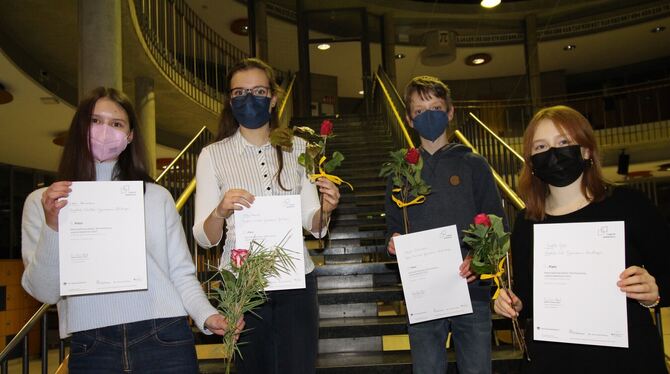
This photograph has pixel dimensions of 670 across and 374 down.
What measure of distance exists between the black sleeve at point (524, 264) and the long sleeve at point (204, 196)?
1.10 meters

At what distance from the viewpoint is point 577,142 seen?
184 centimetres

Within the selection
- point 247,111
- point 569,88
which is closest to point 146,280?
point 247,111

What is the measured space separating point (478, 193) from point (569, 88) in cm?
1863

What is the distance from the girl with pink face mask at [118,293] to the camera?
1663mm

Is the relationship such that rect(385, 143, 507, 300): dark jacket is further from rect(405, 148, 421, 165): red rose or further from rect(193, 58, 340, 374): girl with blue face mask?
rect(193, 58, 340, 374): girl with blue face mask

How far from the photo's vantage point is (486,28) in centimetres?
1555

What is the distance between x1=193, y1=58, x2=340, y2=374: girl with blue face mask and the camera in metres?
1.91

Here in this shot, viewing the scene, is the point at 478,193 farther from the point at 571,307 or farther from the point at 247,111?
the point at 247,111

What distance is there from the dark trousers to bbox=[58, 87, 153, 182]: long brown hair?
2.09ft

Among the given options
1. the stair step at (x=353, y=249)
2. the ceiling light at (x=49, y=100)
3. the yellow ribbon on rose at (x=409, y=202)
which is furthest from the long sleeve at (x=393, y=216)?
the ceiling light at (x=49, y=100)

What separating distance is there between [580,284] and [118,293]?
4.77ft

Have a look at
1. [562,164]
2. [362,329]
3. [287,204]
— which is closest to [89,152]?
[287,204]

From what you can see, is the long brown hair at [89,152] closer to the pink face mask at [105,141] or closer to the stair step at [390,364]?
the pink face mask at [105,141]

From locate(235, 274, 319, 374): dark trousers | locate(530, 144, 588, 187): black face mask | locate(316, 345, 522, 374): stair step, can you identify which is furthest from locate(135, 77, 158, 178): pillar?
locate(530, 144, 588, 187): black face mask
